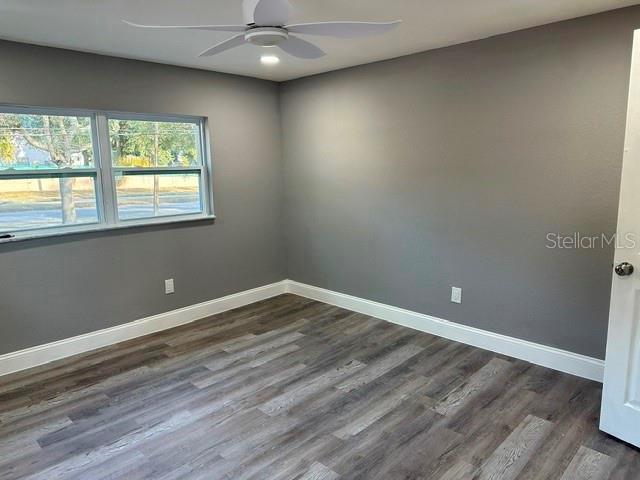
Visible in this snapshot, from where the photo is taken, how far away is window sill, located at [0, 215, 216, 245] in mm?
3090

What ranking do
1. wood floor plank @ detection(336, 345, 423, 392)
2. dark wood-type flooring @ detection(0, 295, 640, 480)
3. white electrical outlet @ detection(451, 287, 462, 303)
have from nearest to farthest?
dark wood-type flooring @ detection(0, 295, 640, 480) → wood floor plank @ detection(336, 345, 423, 392) → white electrical outlet @ detection(451, 287, 462, 303)

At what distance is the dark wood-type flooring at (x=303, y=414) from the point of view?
2111mm

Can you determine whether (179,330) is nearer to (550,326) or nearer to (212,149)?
(212,149)

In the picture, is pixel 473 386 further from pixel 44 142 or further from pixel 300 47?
pixel 44 142

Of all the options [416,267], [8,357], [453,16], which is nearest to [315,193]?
[416,267]

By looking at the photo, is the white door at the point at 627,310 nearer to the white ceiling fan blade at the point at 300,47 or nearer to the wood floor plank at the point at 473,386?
the wood floor plank at the point at 473,386

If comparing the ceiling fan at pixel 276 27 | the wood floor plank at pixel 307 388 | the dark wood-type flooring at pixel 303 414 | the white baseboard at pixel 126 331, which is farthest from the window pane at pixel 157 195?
the wood floor plank at pixel 307 388

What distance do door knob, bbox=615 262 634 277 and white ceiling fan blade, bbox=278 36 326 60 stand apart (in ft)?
6.21

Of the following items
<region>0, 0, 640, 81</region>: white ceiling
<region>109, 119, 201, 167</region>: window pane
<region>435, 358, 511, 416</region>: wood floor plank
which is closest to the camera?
<region>0, 0, 640, 81</region>: white ceiling

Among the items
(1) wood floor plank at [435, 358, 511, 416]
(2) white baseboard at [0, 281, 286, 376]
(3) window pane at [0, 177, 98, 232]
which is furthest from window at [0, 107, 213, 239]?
(1) wood floor plank at [435, 358, 511, 416]

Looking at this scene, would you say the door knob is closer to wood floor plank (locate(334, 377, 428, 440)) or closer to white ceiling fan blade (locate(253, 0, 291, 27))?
wood floor plank (locate(334, 377, 428, 440))

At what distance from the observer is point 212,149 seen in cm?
406

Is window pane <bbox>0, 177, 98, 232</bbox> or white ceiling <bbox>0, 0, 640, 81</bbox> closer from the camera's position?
white ceiling <bbox>0, 0, 640, 81</bbox>

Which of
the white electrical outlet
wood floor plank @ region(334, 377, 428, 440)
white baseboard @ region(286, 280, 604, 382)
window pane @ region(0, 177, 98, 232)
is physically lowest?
wood floor plank @ region(334, 377, 428, 440)
